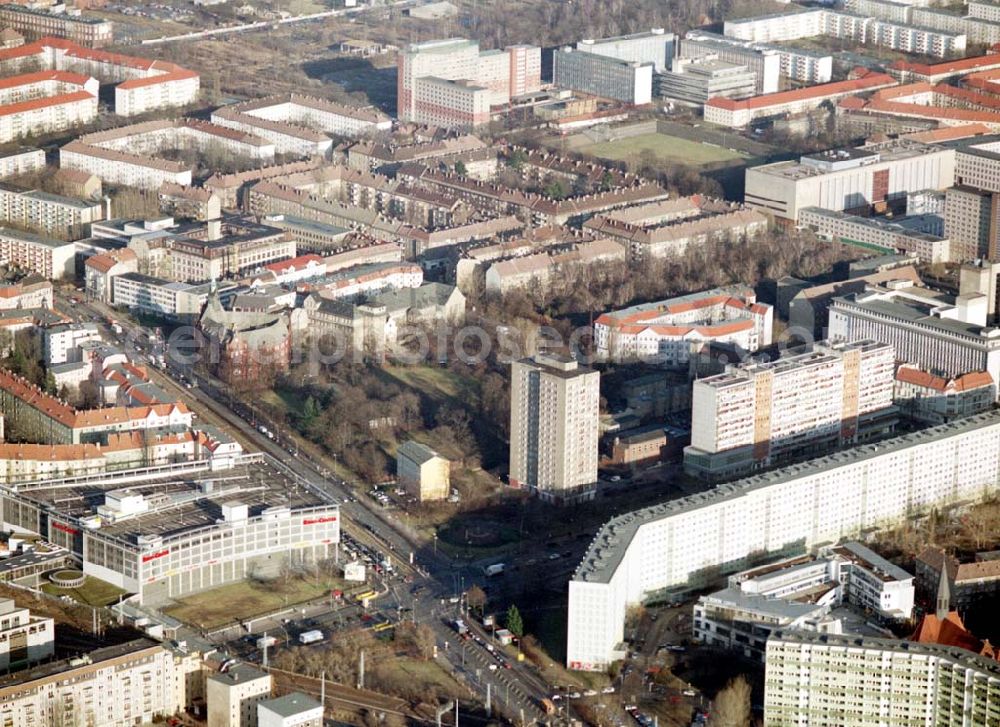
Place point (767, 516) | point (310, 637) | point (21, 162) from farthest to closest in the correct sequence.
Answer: point (21, 162) < point (767, 516) < point (310, 637)

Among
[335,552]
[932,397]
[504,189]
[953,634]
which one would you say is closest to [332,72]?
[504,189]

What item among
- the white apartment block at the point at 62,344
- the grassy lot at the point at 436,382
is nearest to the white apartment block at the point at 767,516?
→ the grassy lot at the point at 436,382

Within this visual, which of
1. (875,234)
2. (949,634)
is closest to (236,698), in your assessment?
(949,634)

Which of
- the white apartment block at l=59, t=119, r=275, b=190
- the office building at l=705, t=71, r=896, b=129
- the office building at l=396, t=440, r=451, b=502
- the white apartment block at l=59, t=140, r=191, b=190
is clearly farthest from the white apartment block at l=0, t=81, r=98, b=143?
the office building at l=396, t=440, r=451, b=502

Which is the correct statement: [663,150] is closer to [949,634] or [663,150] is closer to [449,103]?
[449,103]

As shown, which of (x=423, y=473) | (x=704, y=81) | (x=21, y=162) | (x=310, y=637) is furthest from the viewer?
(x=704, y=81)

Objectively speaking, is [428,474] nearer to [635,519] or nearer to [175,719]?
[635,519]

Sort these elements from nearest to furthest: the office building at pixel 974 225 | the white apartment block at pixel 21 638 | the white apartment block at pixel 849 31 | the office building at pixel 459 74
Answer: the white apartment block at pixel 21 638, the office building at pixel 974 225, the office building at pixel 459 74, the white apartment block at pixel 849 31

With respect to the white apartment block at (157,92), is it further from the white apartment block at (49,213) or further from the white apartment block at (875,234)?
the white apartment block at (875,234)
